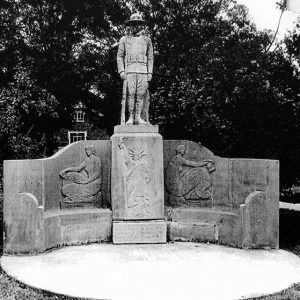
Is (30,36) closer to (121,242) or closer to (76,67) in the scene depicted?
(76,67)

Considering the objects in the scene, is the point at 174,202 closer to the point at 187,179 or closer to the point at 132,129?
the point at 187,179

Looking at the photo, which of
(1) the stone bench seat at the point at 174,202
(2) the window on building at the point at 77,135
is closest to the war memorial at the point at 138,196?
(1) the stone bench seat at the point at 174,202

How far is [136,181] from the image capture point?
29.1 feet

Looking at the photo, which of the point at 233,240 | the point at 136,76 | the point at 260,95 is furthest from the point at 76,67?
the point at 233,240

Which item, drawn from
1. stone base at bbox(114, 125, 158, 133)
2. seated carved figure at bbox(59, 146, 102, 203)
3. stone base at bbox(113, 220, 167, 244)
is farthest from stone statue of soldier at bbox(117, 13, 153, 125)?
stone base at bbox(113, 220, 167, 244)

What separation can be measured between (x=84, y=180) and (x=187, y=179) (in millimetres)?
1967

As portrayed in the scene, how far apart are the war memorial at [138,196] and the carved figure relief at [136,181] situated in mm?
18

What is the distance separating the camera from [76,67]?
23.9 m

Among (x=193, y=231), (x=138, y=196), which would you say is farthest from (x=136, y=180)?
(x=193, y=231)

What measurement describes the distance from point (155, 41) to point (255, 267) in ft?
61.1

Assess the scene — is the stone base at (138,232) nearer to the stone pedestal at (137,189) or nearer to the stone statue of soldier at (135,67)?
the stone pedestal at (137,189)

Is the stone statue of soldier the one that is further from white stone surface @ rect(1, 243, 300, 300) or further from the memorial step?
white stone surface @ rect(1, 243, 300, 300)

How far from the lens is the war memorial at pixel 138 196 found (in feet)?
26.7

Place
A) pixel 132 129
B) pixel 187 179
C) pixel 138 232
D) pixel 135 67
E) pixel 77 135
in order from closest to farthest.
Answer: pixel 138 232 → pixel 132 129 → pixel 135 67 → pixel 187 179 → pixel 77 135
